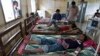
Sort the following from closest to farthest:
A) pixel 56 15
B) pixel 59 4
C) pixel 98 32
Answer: pixel 98 32 → pixel 56 15 → pixel 59 4

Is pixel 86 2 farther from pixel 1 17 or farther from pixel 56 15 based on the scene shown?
pixel 1 17

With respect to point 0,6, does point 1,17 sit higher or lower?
lower

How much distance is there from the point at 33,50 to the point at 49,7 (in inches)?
213

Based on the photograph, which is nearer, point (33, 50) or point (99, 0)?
point (33, 50)

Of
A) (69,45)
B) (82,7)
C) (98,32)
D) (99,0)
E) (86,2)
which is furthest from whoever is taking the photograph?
(82,7)

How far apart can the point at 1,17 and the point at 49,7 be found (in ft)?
16.0

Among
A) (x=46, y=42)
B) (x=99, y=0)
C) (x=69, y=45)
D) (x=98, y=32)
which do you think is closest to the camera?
(x=69, y=45)

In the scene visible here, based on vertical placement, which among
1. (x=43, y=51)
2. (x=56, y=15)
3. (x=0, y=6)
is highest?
(x=0, y=6)

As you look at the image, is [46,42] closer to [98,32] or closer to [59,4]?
[98,32]

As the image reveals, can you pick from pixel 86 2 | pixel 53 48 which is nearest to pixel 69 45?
pixel 53 48

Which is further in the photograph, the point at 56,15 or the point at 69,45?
the point at 56,15

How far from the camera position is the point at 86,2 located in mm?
4367

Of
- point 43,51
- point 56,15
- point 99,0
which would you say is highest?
point 99,0

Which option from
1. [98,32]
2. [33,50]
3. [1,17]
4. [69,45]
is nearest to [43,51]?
[33,50]
